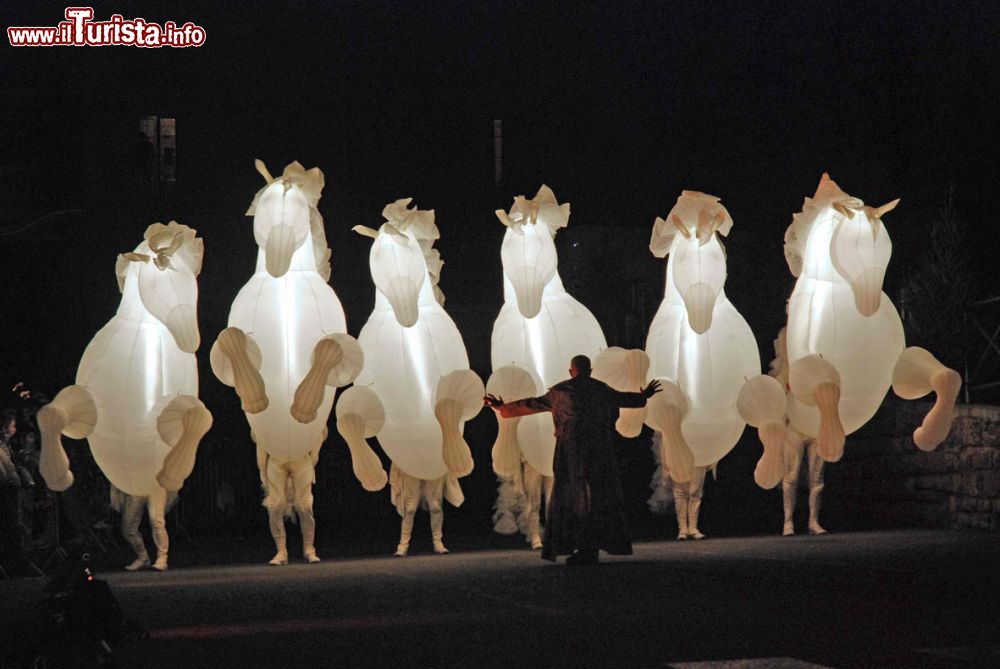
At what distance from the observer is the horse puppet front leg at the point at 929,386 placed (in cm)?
1355

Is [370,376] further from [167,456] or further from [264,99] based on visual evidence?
[264,99]

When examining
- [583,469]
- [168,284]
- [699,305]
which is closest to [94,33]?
[168,284]

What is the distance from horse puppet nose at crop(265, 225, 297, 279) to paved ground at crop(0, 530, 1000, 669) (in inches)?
95.2

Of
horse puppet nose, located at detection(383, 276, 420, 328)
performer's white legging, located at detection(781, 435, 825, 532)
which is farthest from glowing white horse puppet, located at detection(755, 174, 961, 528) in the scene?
horse puppet nose, located at detection(383, 276, 420, 328)

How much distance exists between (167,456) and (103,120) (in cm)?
854

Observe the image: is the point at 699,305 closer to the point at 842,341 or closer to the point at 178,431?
the point at 842,341

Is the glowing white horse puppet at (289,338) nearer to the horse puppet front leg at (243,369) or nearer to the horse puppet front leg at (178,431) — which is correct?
the horse puppet front leg at (243,369)

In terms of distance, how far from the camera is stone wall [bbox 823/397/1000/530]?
1465 centimetres

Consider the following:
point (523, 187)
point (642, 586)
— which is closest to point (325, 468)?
point (523, 187)

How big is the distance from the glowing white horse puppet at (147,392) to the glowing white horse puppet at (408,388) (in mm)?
1367

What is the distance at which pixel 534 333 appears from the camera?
13828 millimetres

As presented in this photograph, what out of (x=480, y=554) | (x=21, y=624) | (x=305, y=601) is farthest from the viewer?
(x=480, y=554)

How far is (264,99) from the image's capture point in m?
20.1

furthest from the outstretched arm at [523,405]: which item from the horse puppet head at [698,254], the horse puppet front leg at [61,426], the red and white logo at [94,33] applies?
the red and white logo at [94,33]
